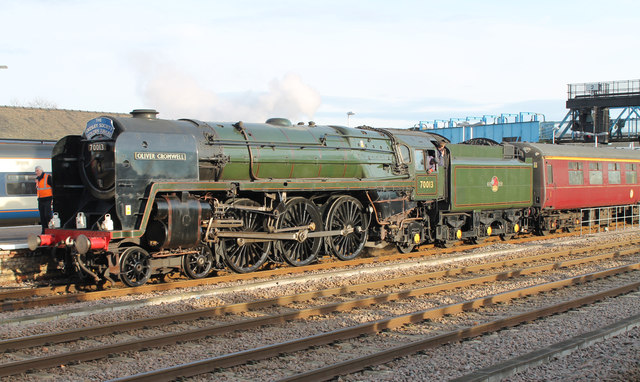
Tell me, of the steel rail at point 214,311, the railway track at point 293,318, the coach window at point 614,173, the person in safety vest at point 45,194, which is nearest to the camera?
the railway track at point 293,318

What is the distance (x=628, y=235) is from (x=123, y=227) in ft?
59.8

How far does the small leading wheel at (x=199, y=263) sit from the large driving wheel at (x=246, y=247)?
37 cm

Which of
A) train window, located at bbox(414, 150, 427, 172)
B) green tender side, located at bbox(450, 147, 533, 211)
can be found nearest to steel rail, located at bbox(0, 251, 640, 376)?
train window, located at bbox(414, 150, 427, 172)

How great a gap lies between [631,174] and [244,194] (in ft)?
64.4

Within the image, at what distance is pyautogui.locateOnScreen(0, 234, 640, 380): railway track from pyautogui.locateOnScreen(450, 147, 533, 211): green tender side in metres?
4.93

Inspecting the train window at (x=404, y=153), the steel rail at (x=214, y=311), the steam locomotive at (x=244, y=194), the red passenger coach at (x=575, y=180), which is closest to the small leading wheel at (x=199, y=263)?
the steam locomotive at (x=244, y=194)

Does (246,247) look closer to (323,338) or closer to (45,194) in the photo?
(45,194)

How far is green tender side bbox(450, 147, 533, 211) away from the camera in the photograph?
708 inches

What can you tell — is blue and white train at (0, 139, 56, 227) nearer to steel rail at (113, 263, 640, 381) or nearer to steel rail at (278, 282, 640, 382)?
steel rail at (113, 263, 640, 381)

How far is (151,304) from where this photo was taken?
989 cm

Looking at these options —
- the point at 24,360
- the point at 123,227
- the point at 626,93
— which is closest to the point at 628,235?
the point at 123,227

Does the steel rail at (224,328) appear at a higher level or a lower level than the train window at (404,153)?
lower

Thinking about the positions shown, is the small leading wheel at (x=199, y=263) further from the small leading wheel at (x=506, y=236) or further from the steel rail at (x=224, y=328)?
the small leading wheel at (x=506, y=236)

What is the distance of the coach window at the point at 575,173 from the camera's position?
22.4 m
